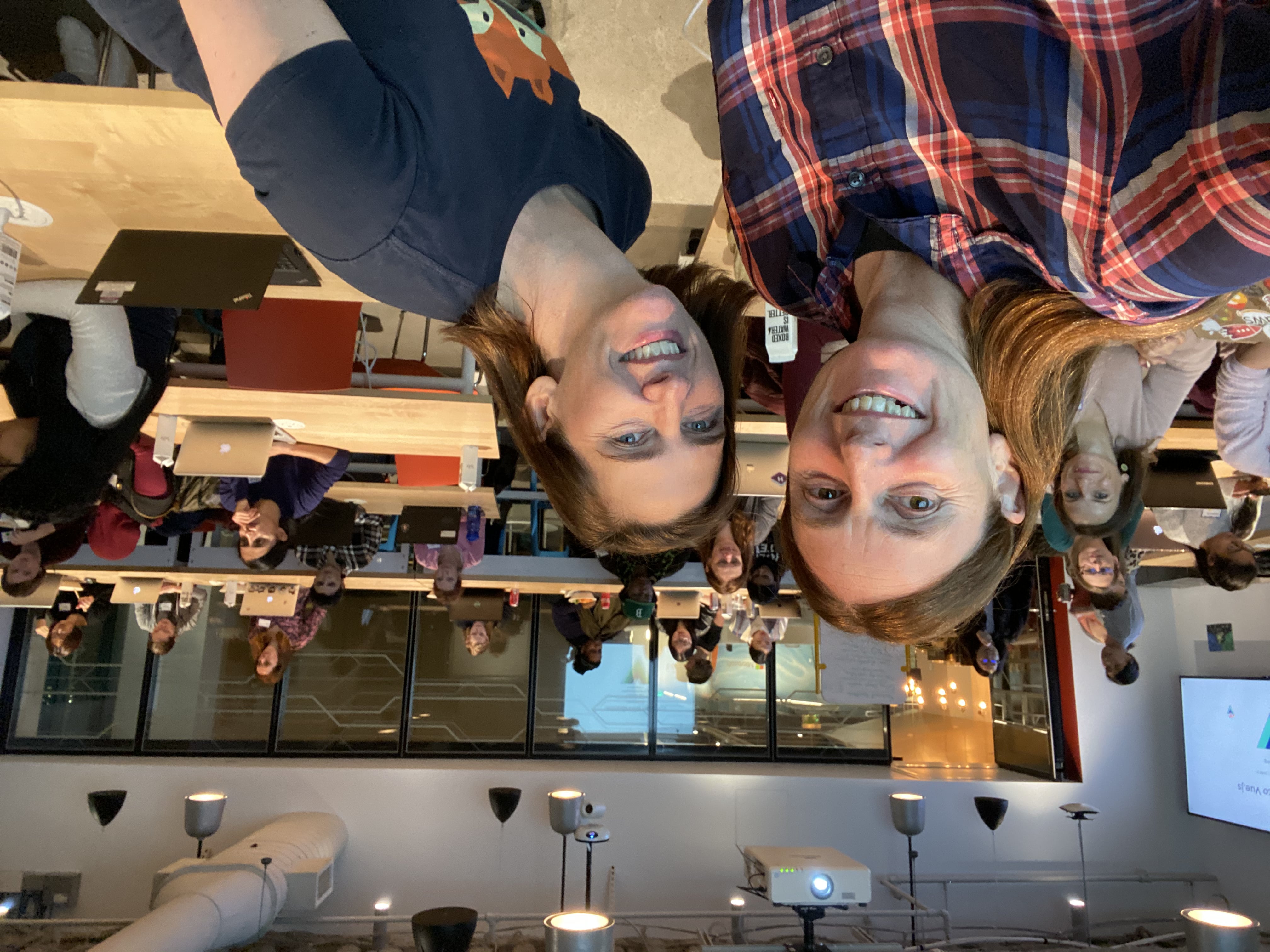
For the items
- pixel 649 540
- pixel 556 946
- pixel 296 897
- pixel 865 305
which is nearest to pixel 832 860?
pixel 556 946

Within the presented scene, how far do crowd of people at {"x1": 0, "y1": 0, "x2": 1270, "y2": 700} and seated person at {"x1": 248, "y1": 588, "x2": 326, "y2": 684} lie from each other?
5985 millimetres

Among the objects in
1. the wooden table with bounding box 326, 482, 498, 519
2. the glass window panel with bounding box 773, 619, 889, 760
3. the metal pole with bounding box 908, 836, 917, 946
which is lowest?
the metal pole with bounding box 908, 836, 917, 946

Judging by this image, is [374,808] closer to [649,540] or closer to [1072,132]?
[649,540]

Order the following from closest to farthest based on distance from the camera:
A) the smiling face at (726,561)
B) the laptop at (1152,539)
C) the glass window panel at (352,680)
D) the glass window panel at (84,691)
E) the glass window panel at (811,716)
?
the laptop at (1152,539)
the smiling face at (726,561)
the glass window panel at (84,691)
the glass window panel at (352,680)
the glass window panel at (811,716)

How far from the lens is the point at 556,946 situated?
3750 mm

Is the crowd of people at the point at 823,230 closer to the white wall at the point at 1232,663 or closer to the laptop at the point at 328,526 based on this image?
the laptop at the point at 328,526

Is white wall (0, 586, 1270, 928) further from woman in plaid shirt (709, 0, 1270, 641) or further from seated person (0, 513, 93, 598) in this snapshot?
woman in plaid shirt (709, 0, 1270, 641)

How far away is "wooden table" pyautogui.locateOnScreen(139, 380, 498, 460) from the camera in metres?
2.25

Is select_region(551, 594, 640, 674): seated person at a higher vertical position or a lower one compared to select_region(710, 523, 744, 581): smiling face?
lower

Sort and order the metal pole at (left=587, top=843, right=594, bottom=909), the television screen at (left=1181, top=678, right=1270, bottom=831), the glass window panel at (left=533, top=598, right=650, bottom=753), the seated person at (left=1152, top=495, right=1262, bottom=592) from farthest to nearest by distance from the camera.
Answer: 1. the glass window panel at (left=533, top=598, right=650, bottom=753)
2. the television screen at (left=1181, top=678, right=1270, bottom=831)
3. the metal pole at (left=587, top=843, right=594, bottom=909)
4. the seated person at (left=1152, top=495, right=1262, bottom=592)

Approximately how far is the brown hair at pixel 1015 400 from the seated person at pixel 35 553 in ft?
14.3

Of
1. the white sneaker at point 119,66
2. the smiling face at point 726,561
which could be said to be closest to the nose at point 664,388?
the white sneaker at point 119,66

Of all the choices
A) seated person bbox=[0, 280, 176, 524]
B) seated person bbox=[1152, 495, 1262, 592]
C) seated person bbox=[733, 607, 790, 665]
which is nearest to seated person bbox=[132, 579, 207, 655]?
seated person bbox=[0, 280, 176, 524]

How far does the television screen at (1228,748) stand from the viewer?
600 cm
